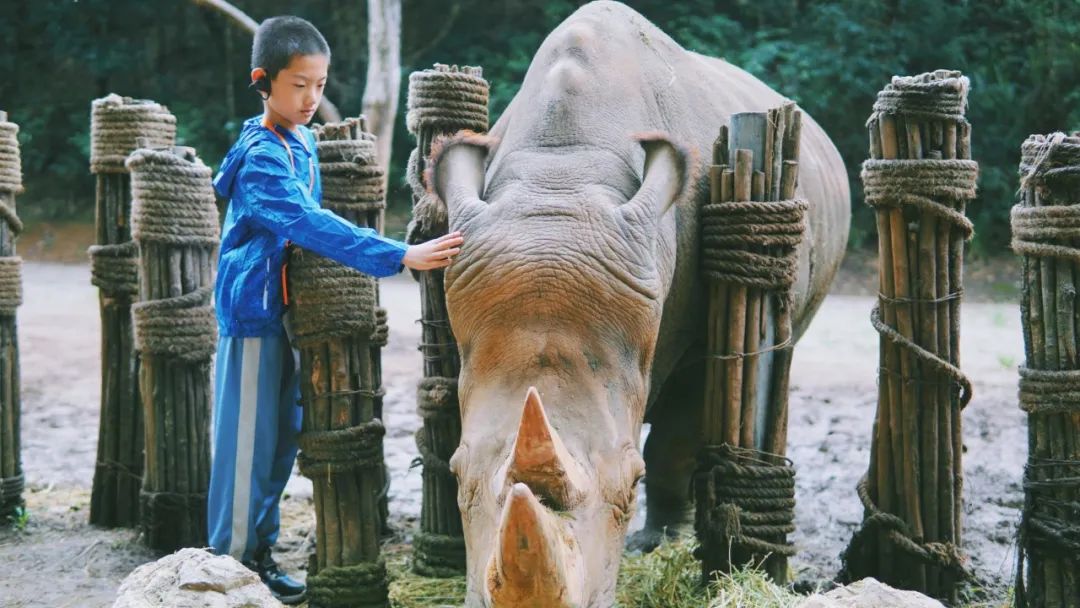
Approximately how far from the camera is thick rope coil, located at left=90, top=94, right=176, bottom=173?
573cm

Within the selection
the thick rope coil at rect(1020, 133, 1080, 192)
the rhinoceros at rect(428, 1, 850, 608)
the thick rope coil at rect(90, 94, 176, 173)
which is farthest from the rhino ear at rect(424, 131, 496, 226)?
the thick rope coil at rect(90, 94, 176, 173)

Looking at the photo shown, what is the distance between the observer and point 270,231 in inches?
171

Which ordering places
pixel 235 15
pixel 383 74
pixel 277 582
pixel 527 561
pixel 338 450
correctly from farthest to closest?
pixel 383 74
pixel 235 15
pixel 277 582
pixel 338 450
pixel 527 561

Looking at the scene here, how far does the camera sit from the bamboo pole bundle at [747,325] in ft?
14.1

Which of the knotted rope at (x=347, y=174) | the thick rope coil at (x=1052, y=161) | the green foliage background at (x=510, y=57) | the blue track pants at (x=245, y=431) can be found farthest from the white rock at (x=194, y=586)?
the green foliage background at (x=510, y=57)

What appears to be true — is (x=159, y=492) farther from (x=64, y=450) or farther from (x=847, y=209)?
(x=847, y=209)

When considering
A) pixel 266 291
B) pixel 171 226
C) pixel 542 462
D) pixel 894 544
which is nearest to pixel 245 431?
pixel 266 291

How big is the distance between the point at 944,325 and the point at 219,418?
111 inches

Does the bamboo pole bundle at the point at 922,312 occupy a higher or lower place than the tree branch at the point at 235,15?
lower

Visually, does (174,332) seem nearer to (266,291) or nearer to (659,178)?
(266,291)

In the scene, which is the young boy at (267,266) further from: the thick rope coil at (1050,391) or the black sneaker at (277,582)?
the thick rope coil at (1050,391)

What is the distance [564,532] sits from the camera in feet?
9.67

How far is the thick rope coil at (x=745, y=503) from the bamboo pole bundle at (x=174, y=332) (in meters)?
2.36

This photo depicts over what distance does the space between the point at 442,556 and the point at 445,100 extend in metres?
1.92
